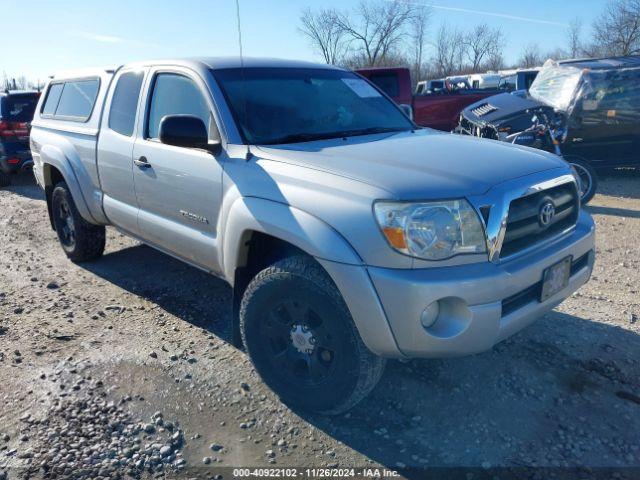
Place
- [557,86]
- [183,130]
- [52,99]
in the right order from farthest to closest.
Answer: [557,86]
[52,99]
[183,130]

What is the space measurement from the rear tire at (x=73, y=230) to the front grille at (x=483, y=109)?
617 cm

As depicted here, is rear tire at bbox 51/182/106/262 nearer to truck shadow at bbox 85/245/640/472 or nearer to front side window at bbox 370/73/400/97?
truck shadow at bbox 85/245/640/472

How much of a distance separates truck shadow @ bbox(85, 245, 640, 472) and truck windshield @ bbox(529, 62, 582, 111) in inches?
231

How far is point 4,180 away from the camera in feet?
35.3

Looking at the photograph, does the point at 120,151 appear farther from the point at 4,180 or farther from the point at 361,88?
the point at 4,180

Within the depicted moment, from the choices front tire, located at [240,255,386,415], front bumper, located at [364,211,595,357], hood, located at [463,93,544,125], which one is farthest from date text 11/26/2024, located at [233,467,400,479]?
hood, located at [463,93,544,125]

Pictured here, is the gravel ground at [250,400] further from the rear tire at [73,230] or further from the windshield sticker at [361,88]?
the windshield sticker at [361,88]

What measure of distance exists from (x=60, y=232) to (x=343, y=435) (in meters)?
4.24

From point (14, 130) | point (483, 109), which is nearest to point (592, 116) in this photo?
point (483, 109)

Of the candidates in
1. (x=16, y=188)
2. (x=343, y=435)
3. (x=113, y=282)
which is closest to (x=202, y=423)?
(x=343, y=435)

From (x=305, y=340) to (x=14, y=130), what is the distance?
9.61 meters

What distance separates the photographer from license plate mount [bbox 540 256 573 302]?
109 inches

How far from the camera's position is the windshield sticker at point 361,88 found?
4.12 m

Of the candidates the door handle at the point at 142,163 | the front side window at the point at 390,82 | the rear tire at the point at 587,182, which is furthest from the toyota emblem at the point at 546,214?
the front side window at the point at 390,82
